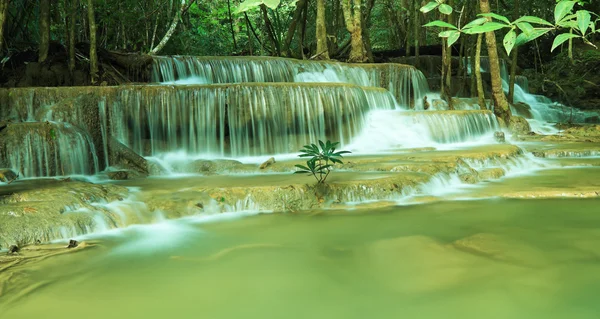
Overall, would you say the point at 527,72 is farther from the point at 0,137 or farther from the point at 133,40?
the point at 0,137

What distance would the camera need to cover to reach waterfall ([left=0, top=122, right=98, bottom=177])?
291 inches

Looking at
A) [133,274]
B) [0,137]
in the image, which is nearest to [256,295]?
[133,274]

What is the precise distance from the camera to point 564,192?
19.2ft

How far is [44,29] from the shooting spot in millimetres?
11234

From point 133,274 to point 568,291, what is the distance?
107 inches

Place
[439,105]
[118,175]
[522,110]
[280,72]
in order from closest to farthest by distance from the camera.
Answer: [118,175], [280,72], [439,105], [522,110]

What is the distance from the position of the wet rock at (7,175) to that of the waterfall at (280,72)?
17.6 feet

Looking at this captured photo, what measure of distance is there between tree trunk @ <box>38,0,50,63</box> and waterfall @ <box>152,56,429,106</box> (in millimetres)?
2241

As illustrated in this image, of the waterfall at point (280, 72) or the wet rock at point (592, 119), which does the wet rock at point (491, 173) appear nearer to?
the waterfall at point (280, 72)

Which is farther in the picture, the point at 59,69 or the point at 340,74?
the point at 340,74

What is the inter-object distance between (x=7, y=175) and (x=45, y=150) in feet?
2.12

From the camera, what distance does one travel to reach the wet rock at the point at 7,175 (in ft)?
22.8

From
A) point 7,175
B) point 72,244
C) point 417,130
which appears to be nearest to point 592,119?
point 417,130

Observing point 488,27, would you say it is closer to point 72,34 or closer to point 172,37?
point 72,34
